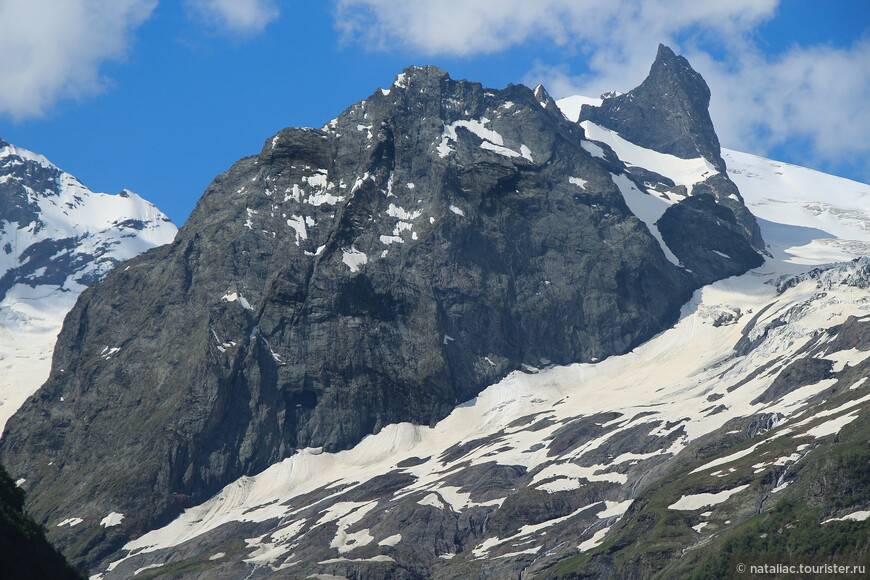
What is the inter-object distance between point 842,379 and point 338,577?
99.1 meters

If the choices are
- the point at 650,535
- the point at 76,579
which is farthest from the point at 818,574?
the point at 76,579

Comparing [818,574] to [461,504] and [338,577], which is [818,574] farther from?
[461,504]

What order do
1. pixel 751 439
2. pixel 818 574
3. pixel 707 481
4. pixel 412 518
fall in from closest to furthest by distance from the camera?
1. pixel 818 574
2. pixel 707 481
3. pixel 751 439
4. pixel 412 518

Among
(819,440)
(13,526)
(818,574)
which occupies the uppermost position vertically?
(13,526)

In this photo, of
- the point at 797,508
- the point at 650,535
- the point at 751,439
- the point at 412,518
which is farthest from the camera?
the point at 412,518

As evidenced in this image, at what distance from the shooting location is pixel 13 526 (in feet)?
284

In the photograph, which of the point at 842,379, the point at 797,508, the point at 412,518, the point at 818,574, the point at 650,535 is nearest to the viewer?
the point at 818,574

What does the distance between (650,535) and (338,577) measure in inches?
2268

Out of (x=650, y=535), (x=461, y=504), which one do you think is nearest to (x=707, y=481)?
(x=650, y=535)

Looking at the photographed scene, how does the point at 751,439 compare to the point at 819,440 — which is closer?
the point at 819,440

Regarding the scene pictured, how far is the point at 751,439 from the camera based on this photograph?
164750mm

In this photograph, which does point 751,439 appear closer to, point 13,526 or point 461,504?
point 461,504

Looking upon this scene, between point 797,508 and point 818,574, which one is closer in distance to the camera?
point 818,574

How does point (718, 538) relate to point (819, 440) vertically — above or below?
below
